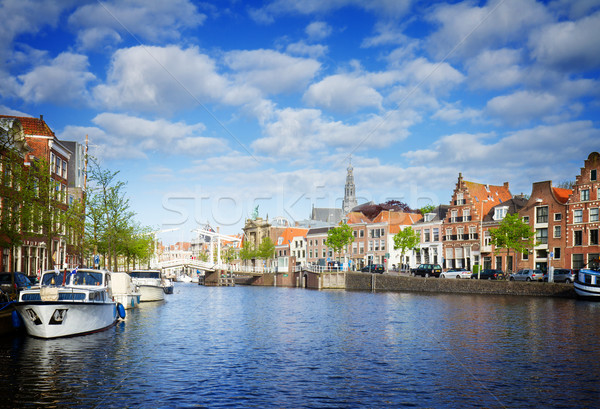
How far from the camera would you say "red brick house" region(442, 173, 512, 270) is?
88812 mm

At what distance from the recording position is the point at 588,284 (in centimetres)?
5356

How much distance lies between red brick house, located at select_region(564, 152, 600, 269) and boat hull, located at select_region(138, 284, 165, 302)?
170 ft

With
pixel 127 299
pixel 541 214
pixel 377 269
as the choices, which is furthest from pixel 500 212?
pixel 127 299

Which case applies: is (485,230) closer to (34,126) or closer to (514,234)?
(514,234)

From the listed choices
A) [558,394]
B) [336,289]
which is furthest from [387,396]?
[336,289]

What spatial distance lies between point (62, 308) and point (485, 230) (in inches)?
2888

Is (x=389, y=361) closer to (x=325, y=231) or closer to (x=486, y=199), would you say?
(x=486, y=199)

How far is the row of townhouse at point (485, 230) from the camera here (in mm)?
70688

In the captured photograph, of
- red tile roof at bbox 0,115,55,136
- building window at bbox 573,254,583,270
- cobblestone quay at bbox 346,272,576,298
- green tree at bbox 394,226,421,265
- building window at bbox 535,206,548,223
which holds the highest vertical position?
red tile roof at bbox 0,115,55,136

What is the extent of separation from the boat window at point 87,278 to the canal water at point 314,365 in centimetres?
309

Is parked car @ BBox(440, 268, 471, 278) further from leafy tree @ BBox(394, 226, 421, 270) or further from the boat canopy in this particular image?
the boat canopy

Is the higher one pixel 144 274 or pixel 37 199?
pixel 37 199

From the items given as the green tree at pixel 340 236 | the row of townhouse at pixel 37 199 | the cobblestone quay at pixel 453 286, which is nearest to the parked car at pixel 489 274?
the cobblestone quay at pixel 453 286

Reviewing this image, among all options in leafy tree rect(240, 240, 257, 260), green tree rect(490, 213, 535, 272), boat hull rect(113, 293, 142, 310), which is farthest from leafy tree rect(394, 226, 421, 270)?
boat hull rect(113, 293, 142, 310)
